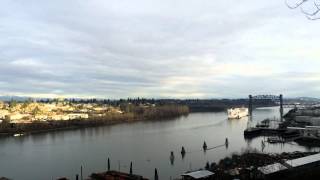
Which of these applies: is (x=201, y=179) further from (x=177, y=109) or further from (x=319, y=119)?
(x=177, y=109)

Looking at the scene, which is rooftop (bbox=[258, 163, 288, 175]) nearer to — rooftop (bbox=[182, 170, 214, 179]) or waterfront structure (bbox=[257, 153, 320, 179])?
waterfront structure (bbox=[257, 153, 320, 179])

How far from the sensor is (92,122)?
93.2 feet

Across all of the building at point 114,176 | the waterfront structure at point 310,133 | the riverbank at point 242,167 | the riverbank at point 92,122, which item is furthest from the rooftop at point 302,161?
the riverbank at point 92,122

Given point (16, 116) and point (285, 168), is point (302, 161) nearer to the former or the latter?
point (285, 168)

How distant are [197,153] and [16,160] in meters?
5.91

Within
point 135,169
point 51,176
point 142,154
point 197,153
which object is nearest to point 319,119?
point 197,153

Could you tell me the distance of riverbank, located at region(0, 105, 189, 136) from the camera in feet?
79.8

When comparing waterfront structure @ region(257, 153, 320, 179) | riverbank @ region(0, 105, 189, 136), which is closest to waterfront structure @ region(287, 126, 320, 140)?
waterfront structure @ region(257, 153, 320, 179)

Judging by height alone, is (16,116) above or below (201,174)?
above

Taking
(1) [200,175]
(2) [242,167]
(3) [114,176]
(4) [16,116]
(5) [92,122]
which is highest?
(4) [16,116]

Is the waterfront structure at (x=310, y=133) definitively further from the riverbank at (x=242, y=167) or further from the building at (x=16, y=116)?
the building at (x=16, y=116)

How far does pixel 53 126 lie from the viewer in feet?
85.4

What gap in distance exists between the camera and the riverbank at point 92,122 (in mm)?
24312

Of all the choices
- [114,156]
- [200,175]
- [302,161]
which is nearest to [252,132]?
[114,156]
